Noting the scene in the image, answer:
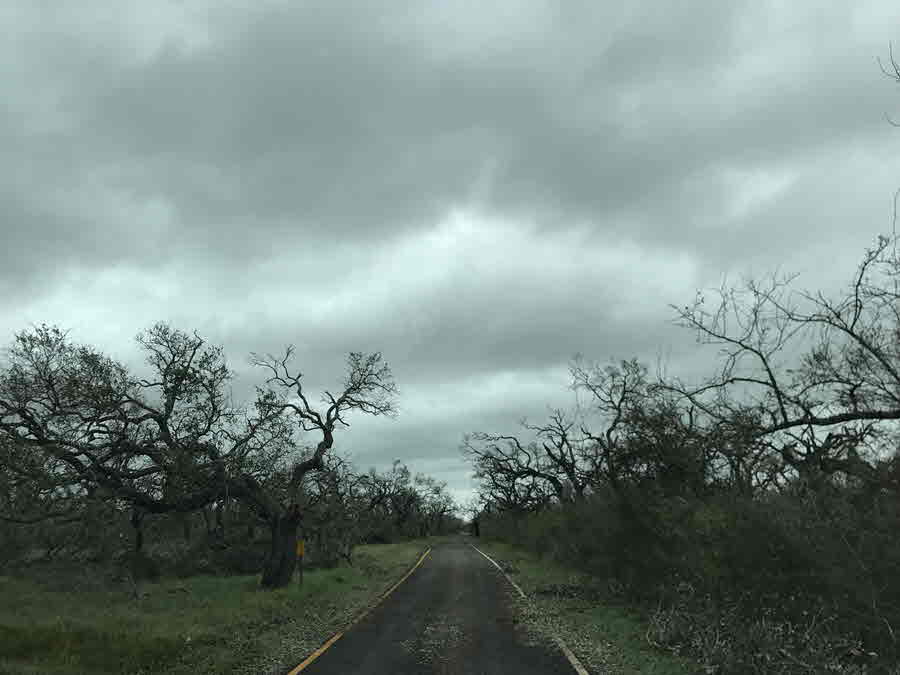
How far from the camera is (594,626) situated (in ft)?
44.7

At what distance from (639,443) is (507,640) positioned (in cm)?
490

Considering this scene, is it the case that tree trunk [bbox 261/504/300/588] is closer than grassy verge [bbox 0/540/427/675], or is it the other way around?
grassy verge [bbox 0/540/427/675]

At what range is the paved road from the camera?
9820mm

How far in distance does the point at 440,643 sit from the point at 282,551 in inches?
446

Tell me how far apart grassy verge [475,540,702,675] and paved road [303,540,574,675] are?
1.95ft

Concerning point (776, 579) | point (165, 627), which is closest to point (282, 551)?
point (165, 627)

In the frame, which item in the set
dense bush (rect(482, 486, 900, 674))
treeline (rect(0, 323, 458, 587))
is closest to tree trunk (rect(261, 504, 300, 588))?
treeline (rect(0, 323, 458, 587))

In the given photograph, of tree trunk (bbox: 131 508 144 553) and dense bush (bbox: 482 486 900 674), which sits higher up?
tree trunk (bbox: 131 508 144 553)

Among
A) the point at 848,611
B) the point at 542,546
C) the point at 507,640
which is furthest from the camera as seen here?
the point at 542,546

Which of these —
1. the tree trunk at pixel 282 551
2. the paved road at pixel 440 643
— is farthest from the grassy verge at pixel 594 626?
the tree trunk at pixel 282 551

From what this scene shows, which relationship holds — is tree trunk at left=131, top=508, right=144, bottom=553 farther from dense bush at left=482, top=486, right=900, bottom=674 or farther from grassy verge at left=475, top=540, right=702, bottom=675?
dense bush at left=482, top=486, right=900, bottom=674

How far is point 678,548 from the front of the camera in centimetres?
1277

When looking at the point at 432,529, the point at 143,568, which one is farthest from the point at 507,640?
the point at 432,529

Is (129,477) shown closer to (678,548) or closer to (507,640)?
(507,640)
